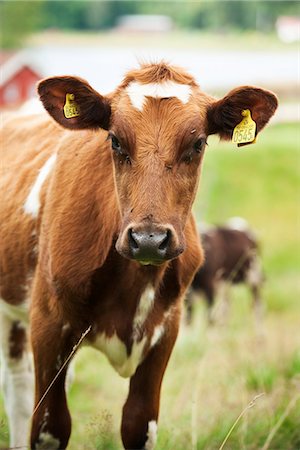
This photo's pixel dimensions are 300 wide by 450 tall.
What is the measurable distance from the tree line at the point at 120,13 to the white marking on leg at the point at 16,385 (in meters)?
20.7

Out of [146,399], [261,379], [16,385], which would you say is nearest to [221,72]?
[261,379]

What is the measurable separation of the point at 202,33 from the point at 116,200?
28868mm

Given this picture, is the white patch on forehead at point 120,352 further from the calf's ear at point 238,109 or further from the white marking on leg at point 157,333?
the calf's ear at point 238,109

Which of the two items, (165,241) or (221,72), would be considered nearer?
(165,241)

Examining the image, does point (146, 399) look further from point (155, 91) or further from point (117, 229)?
point (155, 91)

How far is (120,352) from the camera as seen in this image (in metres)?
5.81

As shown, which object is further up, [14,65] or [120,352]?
[120,352]

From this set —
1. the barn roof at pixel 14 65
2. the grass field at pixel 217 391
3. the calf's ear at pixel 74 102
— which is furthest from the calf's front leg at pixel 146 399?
the barn roof at pixel 14 65

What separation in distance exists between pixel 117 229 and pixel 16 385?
206 cm

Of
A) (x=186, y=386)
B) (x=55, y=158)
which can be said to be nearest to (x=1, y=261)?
(x=55, y=158)

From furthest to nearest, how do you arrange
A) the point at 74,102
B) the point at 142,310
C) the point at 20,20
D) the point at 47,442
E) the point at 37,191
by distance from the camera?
the point at 20,20 < the point at 37,191 < the point at 47,442 < the point at 142,310 < the point at 74,102

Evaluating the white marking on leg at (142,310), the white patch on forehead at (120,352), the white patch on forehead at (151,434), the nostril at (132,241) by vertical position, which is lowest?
the white patch on forehead at (151,434)

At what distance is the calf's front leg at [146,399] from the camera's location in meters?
5.98

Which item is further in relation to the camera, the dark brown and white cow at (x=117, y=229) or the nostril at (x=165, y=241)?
the dark brown and white cow at (x=117, y=229)
